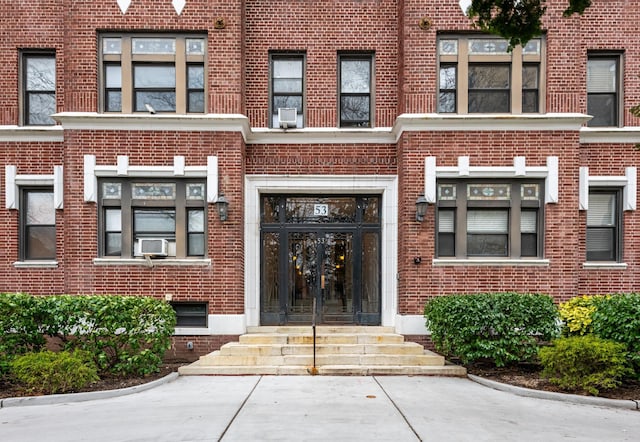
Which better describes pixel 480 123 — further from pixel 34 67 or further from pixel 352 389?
pixel 34 67

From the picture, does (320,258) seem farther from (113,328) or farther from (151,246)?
(113,328)

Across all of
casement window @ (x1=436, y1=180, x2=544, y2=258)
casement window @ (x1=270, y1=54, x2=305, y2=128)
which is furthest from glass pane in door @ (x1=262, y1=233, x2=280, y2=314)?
casement window @ (x1=436, y1=180, x2=544, y2=258)

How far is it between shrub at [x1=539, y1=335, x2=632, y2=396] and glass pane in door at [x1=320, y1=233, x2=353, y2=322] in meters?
4.41

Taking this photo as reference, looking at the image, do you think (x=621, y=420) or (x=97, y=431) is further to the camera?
(x=621, y=420)

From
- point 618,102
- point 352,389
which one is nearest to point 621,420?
point 352,389

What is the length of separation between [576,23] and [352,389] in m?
9.16

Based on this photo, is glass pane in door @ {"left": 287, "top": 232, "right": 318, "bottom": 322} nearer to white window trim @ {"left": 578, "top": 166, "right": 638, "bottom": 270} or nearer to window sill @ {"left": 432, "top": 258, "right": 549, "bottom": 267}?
window sill @ {"left": 432, "top": 258, "right": 549, "bottom": 267}

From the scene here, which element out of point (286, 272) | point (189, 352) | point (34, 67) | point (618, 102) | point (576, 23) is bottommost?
point (189, 352)

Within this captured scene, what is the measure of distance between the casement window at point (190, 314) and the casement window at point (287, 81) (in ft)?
16.6

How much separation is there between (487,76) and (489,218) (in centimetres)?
323

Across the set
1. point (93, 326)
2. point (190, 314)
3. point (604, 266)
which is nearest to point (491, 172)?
point (604, 266)

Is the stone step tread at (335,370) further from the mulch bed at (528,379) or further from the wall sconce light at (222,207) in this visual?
the wall sconce light at (222,207)

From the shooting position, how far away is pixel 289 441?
16.4 feet

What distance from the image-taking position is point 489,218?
31.7 feet
